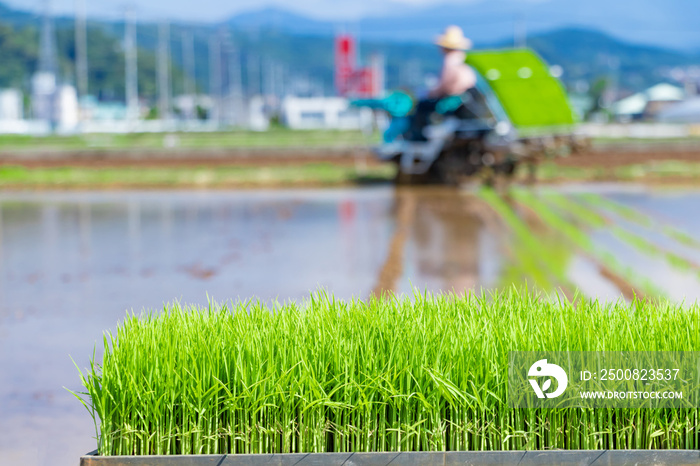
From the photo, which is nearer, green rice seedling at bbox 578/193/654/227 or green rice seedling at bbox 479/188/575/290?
green rice seedling at bbox 479/188/575/290

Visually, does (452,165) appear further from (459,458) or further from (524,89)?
(459,458)

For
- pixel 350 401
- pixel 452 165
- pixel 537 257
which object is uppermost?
pixel 452 165

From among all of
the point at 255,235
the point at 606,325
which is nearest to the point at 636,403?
the point at 606,325

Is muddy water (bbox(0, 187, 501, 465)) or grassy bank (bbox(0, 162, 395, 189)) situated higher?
grassy bank (bbox(0, 162, 395, 189))

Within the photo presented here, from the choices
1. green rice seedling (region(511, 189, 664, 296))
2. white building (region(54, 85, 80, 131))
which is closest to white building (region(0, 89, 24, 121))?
white building (region(54, 85, 80, 131))

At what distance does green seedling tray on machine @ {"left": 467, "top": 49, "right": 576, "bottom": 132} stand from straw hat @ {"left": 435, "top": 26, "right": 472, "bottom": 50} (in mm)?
347

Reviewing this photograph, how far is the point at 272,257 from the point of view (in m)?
9.80

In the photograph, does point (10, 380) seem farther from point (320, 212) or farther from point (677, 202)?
point (677, 202)

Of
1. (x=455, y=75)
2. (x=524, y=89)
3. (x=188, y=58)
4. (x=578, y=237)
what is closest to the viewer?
(x=578, y=237)

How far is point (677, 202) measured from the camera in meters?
14.9

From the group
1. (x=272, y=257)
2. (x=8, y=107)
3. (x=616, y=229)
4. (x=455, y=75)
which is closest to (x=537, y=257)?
(x=616, y=229)

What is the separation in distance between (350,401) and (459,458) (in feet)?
1.55

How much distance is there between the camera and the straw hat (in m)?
16.4

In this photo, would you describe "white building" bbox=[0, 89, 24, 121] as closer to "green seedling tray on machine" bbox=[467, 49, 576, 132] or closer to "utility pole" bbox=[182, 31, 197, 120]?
"utility pole" bbox=[182, 31, 197, 120]
